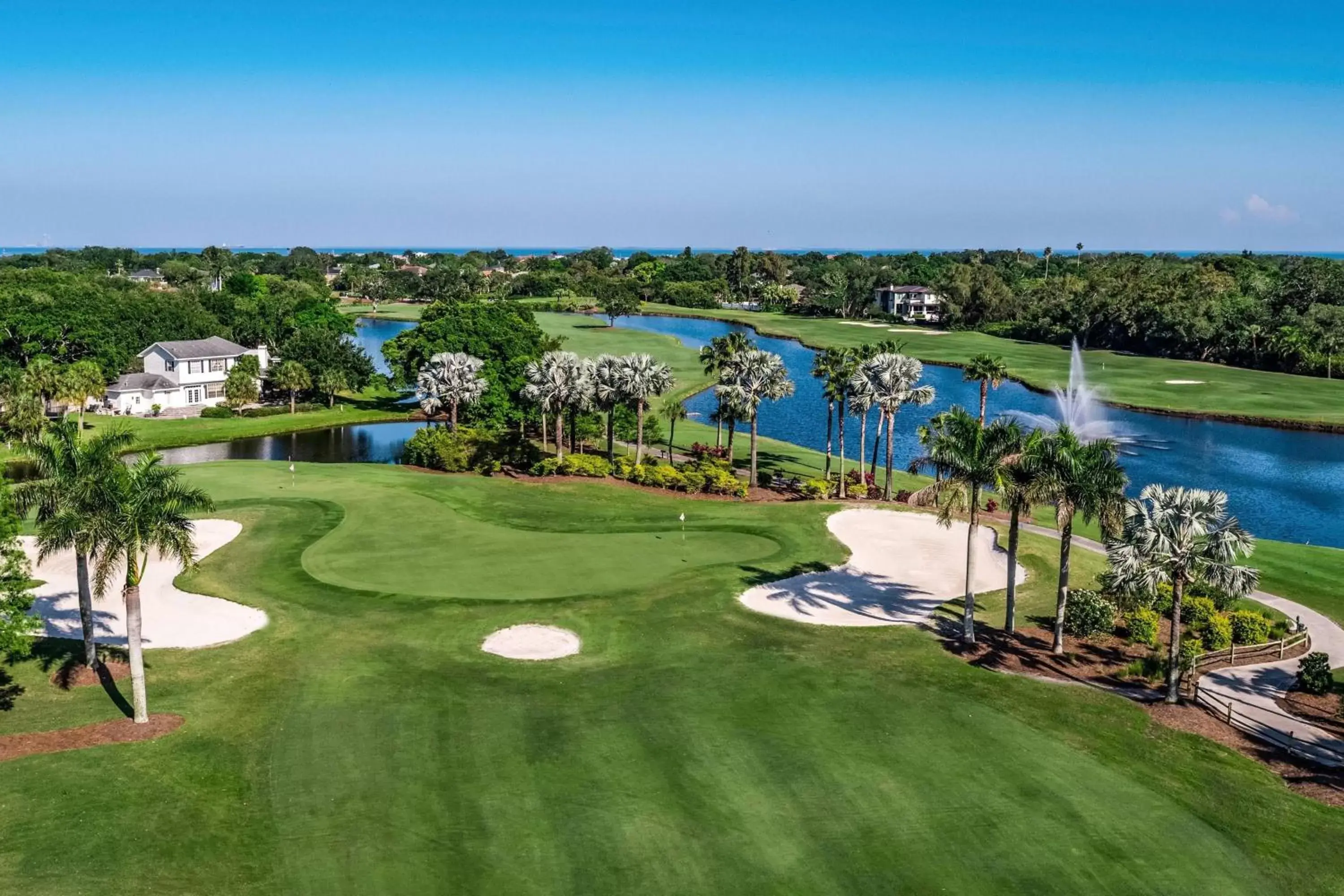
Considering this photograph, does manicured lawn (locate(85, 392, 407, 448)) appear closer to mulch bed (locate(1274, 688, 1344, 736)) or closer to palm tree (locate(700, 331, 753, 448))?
palm tree (locate(700, 331, 753, 448))

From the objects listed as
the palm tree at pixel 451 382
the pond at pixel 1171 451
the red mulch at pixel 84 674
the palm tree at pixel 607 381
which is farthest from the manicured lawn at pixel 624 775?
the pond at pixel 1171 451

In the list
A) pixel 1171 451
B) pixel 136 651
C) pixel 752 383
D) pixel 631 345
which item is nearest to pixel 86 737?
pixel 136 651

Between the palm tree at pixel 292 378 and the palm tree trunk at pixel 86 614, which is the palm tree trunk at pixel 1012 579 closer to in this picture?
the palm tree trunk at pixel 86 614

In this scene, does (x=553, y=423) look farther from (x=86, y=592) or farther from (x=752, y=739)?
(x=752, y=739)

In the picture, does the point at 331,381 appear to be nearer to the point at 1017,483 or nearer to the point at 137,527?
the point at 137,527

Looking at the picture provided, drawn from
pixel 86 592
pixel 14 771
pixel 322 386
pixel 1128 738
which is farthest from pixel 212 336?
pixel 1128 738

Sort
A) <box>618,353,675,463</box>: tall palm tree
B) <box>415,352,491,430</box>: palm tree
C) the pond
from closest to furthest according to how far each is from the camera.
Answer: <box>618,353,675,463</box>: tall palm tree, the pond, <box>415,352,491,430</box>: palm tree

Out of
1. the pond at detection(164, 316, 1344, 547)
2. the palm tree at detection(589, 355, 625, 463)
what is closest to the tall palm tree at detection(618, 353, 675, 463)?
the palm tree at detection(589, 355, 625, 463)
